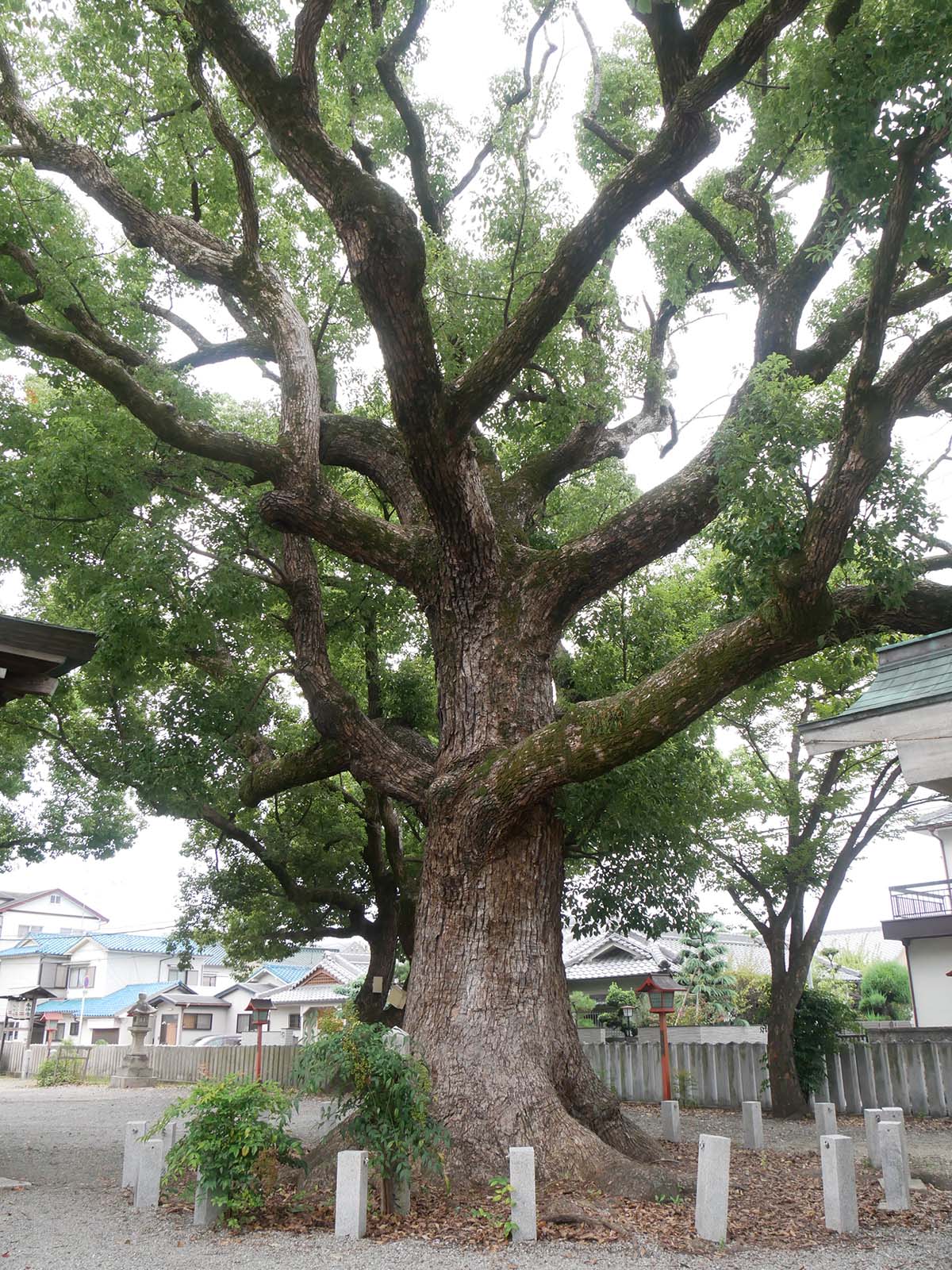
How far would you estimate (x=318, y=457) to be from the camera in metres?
9.30

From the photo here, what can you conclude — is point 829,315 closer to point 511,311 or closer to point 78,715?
point 511,311

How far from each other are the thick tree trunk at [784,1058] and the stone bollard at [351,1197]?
30.9 ft

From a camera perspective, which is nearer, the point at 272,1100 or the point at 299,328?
the point at 272,1100

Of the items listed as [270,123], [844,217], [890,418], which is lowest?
[890,418]

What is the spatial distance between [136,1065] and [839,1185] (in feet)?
78.9

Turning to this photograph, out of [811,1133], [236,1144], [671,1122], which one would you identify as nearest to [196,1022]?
[811,1133]

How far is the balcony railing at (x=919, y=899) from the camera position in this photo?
21.5 meters

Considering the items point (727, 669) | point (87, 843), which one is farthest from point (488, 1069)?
point (87, 843)

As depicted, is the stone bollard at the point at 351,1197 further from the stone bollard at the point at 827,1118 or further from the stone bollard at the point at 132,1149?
the stone bollard at the point at 827,1118

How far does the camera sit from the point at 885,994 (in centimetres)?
2944

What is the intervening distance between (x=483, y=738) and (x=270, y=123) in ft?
17.9

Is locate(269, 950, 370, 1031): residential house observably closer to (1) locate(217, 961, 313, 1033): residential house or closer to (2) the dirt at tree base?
(1) locate(217, 961, 313, 1033): residential house

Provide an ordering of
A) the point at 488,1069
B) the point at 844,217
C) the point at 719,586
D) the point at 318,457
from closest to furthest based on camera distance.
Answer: the point at 844,217 → the point at 488,1069 → the point at 719,586 → the point at 318,457

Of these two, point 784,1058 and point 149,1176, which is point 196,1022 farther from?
point 149,1176
